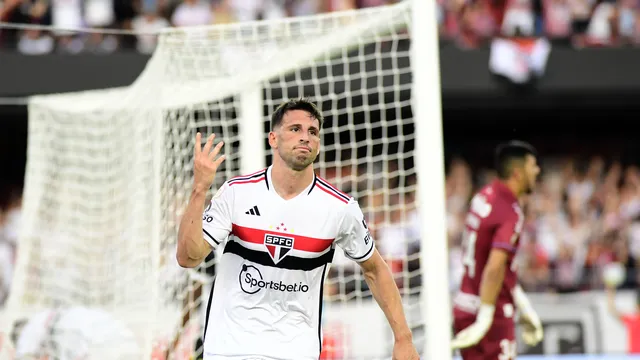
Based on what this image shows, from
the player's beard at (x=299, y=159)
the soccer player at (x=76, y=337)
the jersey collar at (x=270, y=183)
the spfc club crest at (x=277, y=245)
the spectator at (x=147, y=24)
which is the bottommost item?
the soccer player at (x=76, y=337)

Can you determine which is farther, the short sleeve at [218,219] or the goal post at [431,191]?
the goal post at [431,191]

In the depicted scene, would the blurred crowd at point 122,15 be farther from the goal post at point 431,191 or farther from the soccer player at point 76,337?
the goal post at point 431,191

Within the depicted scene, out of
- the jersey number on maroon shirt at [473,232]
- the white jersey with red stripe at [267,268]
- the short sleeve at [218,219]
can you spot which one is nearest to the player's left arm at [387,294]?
the white jersey with red stripe at [267,268]

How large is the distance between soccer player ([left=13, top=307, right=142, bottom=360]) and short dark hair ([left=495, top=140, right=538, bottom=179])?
2.76 metres

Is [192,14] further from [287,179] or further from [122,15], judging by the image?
[287,179]

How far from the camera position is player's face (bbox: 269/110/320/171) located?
453 centimetres

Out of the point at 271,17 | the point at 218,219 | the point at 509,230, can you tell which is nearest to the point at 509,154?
the point at 509,230

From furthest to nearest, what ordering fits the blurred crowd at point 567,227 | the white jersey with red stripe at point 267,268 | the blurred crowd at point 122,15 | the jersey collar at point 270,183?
the blurred crowd at point 122,15 < the blurred crowd at point 567,227 < the jersey collar at point 270,183 < the white jersey with red stripe at point 267,268

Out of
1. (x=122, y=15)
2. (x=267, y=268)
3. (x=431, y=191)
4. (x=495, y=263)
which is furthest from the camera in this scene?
(x=122, y=15)

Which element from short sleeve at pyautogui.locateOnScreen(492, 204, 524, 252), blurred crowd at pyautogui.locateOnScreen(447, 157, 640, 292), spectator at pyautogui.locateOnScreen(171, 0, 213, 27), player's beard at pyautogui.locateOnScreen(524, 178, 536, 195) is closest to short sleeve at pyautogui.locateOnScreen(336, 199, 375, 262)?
short sleeve at pyautogui.locateOnScreen(492, 204, 524, 252)

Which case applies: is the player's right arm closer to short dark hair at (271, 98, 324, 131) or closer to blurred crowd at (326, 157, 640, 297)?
short dark hair at (271, 98, 324, 131)

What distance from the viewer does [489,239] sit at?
695 centimetres

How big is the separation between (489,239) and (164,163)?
89.3 inches

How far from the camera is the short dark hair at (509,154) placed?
22.7 ft
